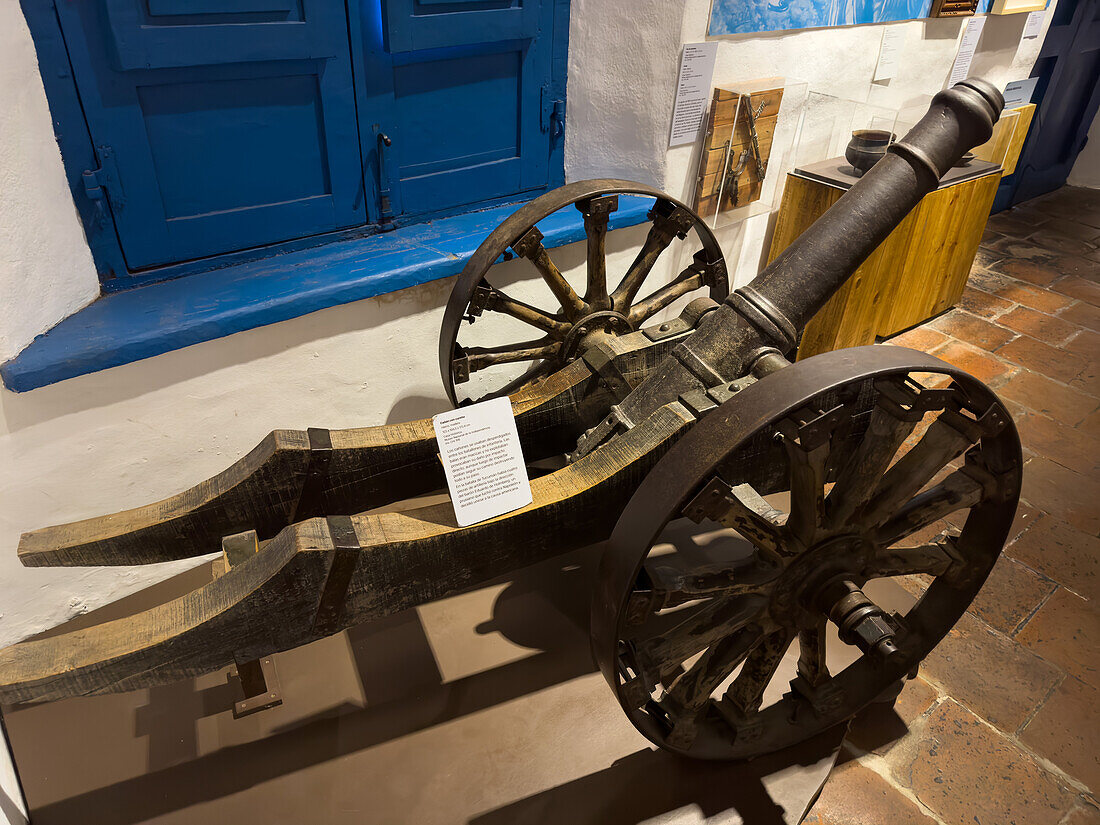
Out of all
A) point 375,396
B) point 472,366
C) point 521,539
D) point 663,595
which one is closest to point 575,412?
point 472,366

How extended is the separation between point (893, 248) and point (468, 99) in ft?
7.86

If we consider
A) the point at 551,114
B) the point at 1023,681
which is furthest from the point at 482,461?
the point at 551,114

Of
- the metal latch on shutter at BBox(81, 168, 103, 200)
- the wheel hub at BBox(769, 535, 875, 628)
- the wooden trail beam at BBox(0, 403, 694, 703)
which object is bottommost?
the wheel hub at BBox(769, 535, 875, 628)

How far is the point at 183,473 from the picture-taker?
269cm

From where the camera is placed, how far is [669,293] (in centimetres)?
284

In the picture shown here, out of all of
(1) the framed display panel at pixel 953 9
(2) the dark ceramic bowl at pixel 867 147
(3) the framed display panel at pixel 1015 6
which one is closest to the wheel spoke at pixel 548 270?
(2) the dark ceramic bowl at pixel 867 147

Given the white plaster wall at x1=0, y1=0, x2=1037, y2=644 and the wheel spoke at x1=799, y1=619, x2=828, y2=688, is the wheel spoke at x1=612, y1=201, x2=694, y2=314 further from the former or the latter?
the wheel spoke at x1=799, y1=619, x2=828, y2=688

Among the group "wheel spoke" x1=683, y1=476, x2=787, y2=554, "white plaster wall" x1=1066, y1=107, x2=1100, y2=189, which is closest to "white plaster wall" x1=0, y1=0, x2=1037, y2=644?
"wheel spoke" x1=683, y1=476, x2=787, y2=554

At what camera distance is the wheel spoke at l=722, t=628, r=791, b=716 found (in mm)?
1983

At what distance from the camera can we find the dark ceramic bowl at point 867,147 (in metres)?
3.84

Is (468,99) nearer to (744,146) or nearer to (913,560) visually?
(744,146)

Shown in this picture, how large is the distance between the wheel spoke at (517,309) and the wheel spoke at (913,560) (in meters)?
1.26

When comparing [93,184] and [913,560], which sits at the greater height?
[93,184]

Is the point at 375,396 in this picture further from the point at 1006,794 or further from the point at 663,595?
the point at 1006,794
